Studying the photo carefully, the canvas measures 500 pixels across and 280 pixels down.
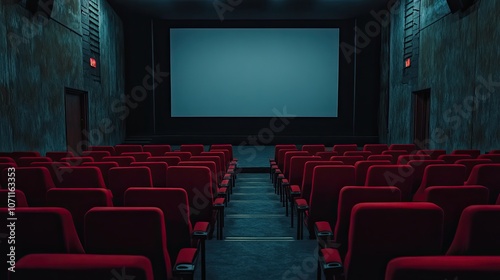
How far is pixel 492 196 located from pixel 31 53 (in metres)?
6.82

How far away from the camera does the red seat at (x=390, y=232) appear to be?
4.38 ft

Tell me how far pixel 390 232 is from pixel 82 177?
2207 millimetres

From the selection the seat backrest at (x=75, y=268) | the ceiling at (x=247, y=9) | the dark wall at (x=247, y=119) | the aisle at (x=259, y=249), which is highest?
the ceiling at (x=247, y=9)

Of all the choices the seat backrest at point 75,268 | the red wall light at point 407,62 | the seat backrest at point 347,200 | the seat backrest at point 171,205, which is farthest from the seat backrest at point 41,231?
the red wall light at point 407,62

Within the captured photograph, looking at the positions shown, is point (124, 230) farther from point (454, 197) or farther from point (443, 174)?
point (443, 174)

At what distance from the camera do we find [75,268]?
0.88 metres

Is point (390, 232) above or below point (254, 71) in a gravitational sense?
below

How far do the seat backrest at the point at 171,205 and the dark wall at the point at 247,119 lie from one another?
960 centimetres

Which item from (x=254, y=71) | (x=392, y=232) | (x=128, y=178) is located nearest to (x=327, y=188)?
(x=392, y=232)

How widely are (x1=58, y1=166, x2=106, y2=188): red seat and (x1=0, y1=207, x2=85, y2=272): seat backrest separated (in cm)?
144

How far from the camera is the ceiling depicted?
10094 millimetres

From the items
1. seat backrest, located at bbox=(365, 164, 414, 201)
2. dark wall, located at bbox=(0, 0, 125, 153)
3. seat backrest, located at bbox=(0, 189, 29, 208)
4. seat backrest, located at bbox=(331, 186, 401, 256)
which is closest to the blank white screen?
dark wall, located at bbox=(0, 0, 125, 153)

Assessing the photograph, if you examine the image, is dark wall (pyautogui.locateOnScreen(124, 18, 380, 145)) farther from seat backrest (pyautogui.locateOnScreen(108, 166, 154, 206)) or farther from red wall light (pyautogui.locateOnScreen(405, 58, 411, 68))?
seat backrest (pyautogui.locateOnScreen(108, 166, 154, 206))

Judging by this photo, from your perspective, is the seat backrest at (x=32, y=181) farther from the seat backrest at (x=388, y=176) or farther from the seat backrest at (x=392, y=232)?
the seat backrest at (x=388, y=176)
